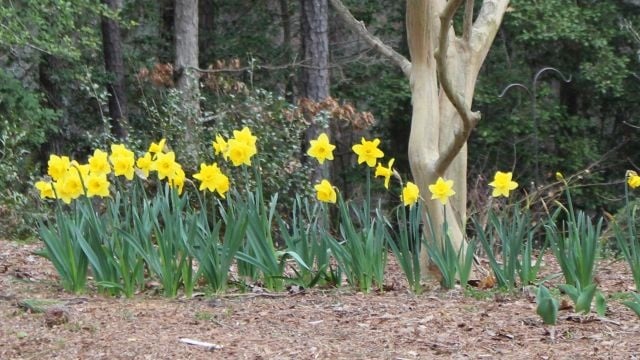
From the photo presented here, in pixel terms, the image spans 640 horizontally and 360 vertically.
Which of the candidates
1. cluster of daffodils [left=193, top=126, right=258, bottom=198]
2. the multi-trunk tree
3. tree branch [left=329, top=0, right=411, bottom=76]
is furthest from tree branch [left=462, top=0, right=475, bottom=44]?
cluster of daffodils [left=193, top=126, right=258, bottom=198]

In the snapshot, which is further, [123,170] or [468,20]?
[468,20]

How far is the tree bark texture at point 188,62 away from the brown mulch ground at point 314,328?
6224 mm

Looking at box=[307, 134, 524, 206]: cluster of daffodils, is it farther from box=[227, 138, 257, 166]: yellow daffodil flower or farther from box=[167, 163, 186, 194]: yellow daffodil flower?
box=[167, 163, 186, 194]: yellow daffodil flower

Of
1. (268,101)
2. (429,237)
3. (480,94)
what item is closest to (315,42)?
(480,94)

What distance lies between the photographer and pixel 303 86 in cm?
1517

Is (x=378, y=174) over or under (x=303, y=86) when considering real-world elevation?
under

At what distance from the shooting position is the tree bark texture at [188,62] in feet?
36.4

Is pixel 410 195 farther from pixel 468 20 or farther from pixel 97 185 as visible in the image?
pixel 97 185

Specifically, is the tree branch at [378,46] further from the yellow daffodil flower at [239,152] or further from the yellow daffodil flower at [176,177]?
the yellow daffodil flower at [176,177]

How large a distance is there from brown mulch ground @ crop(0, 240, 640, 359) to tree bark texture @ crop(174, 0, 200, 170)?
6.22m

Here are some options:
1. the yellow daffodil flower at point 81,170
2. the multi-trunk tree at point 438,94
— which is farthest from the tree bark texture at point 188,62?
the yellow daffodil flower at point 81,170

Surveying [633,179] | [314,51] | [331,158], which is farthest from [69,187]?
[314,51]

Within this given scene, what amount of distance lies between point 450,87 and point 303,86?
10055 millimetres

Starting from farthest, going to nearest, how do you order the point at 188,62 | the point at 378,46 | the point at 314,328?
the point at 188,62, the point at 378,46, the point at 314,328
